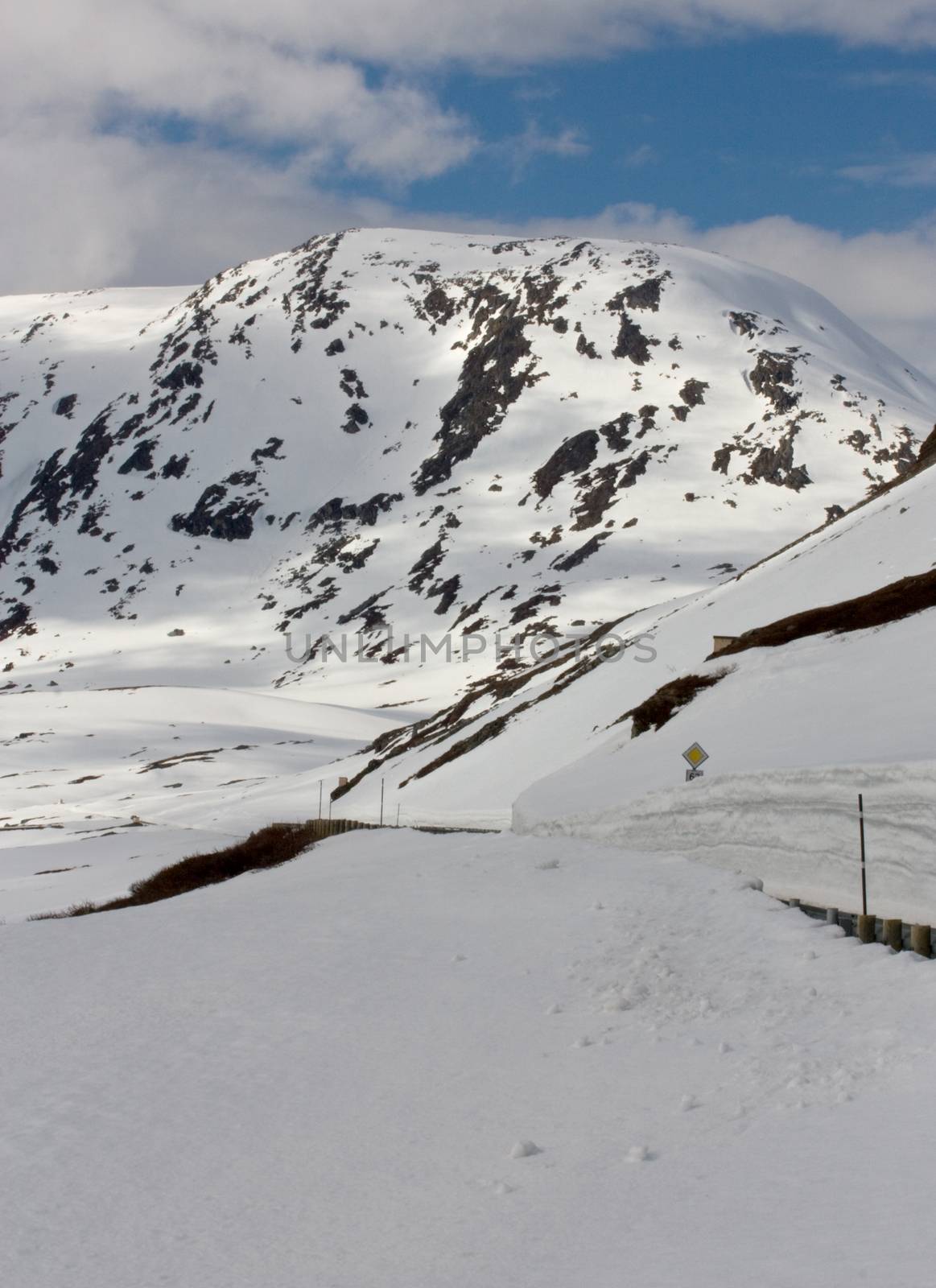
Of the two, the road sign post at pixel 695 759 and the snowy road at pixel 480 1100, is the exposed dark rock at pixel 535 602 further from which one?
the snowy road at pixel 480 1100

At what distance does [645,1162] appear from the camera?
9.18 metres

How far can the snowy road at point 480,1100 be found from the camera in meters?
7.88

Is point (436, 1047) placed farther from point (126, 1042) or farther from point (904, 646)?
point (904, 646)

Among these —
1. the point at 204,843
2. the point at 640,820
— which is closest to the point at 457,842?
the point at 640,820

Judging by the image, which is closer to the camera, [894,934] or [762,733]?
[894,934]

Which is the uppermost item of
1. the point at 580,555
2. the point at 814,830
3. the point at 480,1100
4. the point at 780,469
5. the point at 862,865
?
the point at 780,469

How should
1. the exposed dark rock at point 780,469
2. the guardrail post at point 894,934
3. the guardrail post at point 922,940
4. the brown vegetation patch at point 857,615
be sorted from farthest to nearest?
1. the exposed dark rock at point 780,469
2. the brown vegetation patch at point 857,615
3. the guardrail post at point 894,934
4. the guardrail post at point 922,940

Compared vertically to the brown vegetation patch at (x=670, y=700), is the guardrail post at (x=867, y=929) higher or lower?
lower

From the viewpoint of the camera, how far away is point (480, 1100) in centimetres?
1078

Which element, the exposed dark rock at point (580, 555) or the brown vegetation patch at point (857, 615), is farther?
the exposed dark rock at point (580, 555)

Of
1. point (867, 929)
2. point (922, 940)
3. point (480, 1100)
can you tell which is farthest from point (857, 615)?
point (480, 1100)

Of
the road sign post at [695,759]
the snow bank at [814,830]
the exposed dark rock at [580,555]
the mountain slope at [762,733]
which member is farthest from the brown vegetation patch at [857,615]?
the exposed dark rock at [580,555]

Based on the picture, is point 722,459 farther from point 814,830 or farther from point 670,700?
point 814,830

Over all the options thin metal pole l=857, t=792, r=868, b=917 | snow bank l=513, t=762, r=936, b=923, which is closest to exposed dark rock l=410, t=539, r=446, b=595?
snow bank l=513, t=762, r=936, b=923
